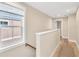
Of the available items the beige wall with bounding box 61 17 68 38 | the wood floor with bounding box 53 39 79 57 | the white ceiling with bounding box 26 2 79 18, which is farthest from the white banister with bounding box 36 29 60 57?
the beige wall with bounding box 61 17 68 38

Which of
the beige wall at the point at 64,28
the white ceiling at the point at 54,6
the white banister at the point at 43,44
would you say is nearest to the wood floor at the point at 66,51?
the white banister at the point at 43,44

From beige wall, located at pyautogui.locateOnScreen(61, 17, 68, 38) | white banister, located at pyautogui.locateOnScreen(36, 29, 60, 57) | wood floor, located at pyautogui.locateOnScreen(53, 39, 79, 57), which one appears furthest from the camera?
beige wall, located at pyautogui.locateOnScreen(61, 17, 68, 38)

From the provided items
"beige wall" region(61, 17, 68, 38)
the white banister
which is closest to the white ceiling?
the white banister

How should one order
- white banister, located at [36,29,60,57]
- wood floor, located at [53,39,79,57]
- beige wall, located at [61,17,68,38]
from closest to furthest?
white banister, located at [36,29,60,57] → wood floor, located at [53,39,79,57] → beige wall, located at [61,17,68,38]

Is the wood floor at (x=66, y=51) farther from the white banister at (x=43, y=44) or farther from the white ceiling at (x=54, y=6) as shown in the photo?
the white ceiling at (x=54, y=6)

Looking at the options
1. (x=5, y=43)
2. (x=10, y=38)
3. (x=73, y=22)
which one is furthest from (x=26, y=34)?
(x=73, y=22)

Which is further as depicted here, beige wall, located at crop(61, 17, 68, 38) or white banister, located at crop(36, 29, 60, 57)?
beige wall, located at crop(61, 17, 68, 38)

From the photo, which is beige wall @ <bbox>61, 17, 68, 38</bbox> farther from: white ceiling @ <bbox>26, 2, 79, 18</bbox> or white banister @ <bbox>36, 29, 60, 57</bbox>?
white banister @ <bbox>36, 29, 60, 57</bbox>

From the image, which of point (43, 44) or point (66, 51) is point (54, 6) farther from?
point (43, 44)

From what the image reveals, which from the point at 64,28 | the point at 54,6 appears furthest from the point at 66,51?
the point at 64,28

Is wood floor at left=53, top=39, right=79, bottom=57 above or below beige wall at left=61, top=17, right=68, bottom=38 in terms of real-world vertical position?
below

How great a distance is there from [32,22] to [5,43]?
1082 millimetres

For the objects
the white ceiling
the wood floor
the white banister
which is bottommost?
the wood floor

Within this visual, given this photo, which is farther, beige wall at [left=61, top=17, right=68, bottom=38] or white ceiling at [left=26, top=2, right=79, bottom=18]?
beige wall at [left=61, top=17, right=68, bottom=38]
